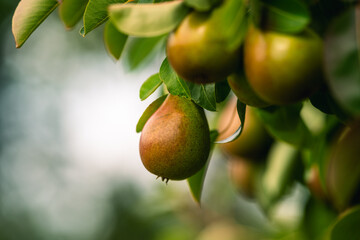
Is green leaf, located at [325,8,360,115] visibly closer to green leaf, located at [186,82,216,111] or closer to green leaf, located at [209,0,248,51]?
green leaf, located at [209,0,248,51]

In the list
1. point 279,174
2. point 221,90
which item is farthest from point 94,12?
point 279,174

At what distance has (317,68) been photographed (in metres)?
0.57

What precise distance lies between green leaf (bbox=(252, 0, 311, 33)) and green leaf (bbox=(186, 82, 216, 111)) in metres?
0.21

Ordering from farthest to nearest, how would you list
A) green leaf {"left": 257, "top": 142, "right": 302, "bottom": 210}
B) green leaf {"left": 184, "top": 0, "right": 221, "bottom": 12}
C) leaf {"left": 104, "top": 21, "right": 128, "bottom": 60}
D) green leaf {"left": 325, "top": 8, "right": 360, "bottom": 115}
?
green leaf {"left": 257, "top": 142, "right": 302, "bottom": 210}, leaf {"left": 104, "top": 21, "right": 128, "bottom": 60}, green leaf {"left": 184, "top": 0, "right": 221, "bottom": 12}, green leaf {"left": 325, "top": 8, "right": 360, "bottom": 115}

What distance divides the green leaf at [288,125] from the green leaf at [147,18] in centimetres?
42

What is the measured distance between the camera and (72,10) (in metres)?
0.95

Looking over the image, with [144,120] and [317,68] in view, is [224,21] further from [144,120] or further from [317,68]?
[144,120]

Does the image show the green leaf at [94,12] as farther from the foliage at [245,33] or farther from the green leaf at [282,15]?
the green leaf at [282,15]

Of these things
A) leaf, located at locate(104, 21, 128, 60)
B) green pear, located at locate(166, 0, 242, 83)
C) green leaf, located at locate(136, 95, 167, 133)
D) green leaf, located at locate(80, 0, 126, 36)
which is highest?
green pear, located at locate(166, 0, 242, 83)

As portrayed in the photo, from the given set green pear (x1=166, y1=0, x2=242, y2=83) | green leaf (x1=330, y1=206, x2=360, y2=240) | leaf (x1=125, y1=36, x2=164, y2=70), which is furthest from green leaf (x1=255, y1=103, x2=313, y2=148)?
leaf (x1=125, y1=36, x2=164, y2=70)

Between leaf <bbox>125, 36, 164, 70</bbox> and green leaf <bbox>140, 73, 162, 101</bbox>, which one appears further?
leaf <bbox>125, 36, 164, 70</bbox>

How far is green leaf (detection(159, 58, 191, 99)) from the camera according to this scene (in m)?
0.80

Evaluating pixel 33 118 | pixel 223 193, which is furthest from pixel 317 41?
pixel 33 118

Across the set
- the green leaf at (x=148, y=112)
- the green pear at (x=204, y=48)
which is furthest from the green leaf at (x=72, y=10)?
the green pear at (x=204, y=48)
